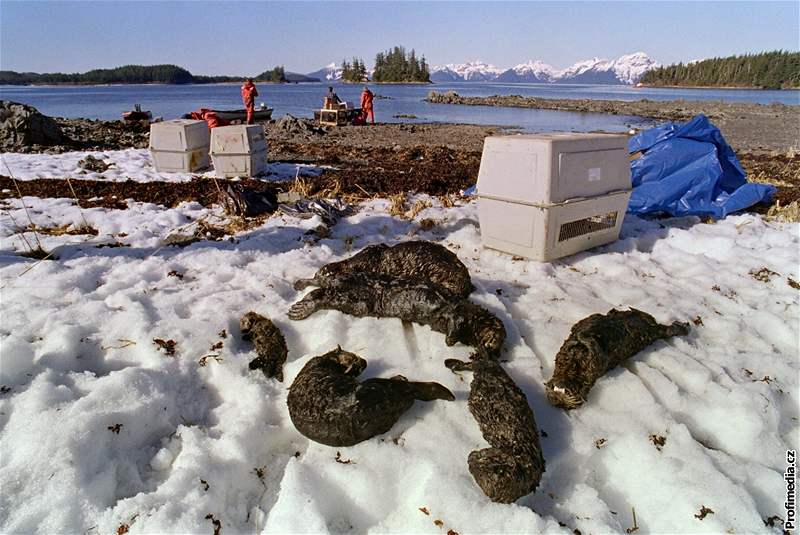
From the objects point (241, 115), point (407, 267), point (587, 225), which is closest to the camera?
point (407, 267)

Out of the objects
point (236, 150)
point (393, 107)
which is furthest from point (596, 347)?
point (393, 107)

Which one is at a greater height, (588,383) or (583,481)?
(588,383)

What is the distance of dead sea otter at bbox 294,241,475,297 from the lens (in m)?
4.77

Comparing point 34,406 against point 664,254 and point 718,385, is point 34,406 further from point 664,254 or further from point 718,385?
point 664,254

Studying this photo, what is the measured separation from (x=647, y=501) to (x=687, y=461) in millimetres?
444

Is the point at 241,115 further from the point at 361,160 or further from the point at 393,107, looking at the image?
the point at 393,107

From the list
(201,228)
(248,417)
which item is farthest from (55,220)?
(248,417)

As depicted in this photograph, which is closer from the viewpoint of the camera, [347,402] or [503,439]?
[503,439]

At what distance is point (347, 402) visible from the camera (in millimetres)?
3096

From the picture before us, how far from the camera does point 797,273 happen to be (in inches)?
219

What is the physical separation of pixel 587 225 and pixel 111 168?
10.3 meters

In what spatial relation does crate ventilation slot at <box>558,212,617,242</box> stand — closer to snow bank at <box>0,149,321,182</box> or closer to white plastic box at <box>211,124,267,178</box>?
snow bank at <box>0,149,321,182</box>

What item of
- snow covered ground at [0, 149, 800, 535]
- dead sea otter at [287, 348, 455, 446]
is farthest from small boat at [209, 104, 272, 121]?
dead sea otter at [287, 348, 455, 446]

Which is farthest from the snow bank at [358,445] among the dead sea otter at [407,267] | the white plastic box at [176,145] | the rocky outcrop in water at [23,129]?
the rocky outcrop in water at [23,129]
